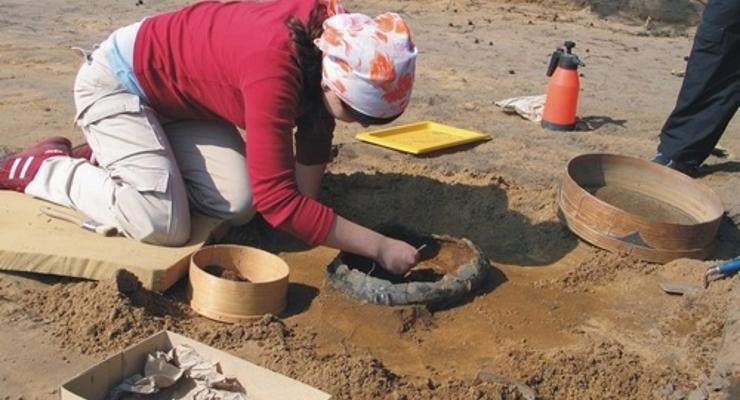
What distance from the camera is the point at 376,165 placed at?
175 inches

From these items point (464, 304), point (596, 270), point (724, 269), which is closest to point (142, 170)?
point (464, 304)

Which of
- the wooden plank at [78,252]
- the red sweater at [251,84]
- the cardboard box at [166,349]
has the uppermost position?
the red sweater at [251,84]

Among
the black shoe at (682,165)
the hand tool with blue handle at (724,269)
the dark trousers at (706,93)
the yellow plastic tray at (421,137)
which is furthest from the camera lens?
the yellow plastic tray at (421,137)

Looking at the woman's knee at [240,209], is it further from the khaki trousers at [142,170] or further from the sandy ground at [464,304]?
the sandy ground at [464,304]

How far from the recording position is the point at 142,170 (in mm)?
3262

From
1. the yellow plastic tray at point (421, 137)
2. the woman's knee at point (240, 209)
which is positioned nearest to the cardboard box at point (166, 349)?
the woman's knee at point (240, 209)

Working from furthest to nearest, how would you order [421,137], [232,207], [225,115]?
[421,137] → [232,207] → [225,115]

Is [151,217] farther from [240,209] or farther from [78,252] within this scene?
[240,209]

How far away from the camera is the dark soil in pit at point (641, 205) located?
3889mm

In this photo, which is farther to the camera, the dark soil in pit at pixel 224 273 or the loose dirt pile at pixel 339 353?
the dark soil in pit at pixel 224 273

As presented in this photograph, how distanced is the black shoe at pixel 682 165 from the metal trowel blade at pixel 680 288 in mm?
1310

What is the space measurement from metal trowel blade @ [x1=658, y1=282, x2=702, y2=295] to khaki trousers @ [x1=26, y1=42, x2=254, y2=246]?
1718mm

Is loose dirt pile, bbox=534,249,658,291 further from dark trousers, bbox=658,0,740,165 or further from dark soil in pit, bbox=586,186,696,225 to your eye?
dark trousers, bbox=658,0,740,165

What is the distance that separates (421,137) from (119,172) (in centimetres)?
204
